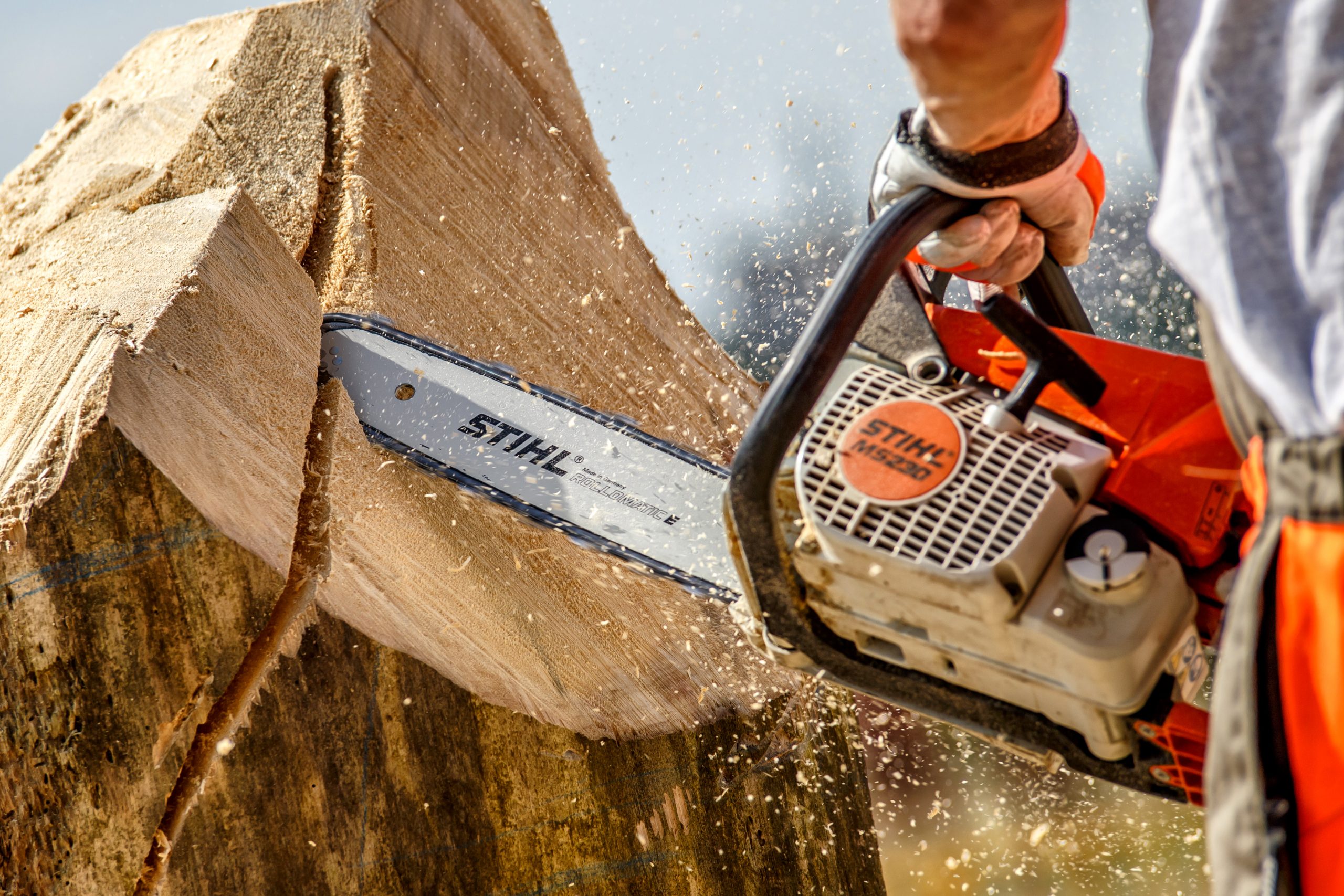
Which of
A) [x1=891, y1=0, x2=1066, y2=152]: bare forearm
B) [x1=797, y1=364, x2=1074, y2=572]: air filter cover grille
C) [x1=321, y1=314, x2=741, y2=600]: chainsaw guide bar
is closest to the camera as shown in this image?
[x1=891, y1=0, x2=1066, y2=152]: bare forearm

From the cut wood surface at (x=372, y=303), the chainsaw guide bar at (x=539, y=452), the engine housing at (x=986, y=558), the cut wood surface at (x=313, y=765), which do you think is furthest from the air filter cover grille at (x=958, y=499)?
the cut wood surface at (x=313, y=765)

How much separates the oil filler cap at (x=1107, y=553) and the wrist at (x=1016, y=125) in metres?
0.44

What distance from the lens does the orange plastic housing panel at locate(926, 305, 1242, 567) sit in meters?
1.05

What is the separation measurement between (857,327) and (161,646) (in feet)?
3.46

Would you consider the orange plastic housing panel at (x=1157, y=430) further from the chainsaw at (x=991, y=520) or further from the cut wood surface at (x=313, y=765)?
the cut wood surface at (x=313, y=765)

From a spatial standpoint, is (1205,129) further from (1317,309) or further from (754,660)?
(754,660)

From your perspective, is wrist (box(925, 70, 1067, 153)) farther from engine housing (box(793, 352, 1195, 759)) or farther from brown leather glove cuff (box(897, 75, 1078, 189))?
engine housing (box(793, 352, 1195, 759))

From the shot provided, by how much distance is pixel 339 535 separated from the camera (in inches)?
62.0

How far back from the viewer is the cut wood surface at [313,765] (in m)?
1.30

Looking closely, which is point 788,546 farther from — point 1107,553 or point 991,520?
point 1107,553

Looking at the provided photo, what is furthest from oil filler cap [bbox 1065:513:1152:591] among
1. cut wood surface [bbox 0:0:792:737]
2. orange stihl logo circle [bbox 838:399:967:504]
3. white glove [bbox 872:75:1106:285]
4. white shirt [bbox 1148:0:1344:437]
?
cut wood surface [bbox 0:0:792:737]

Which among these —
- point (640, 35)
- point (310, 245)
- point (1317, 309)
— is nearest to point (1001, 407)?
point (1317, 309)

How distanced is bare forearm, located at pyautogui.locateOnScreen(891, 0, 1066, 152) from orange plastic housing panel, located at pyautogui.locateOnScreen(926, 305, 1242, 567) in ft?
0.94

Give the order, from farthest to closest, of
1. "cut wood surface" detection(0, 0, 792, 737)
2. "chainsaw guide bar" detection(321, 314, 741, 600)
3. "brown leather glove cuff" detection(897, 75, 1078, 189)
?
"chainsaw guide bar" detection(321, 314, 741, 600) → "cut wood surface" detection(0, 0, 792, 737) → "brown leather glove cuff" detection(897, 75, 1078, 189)
